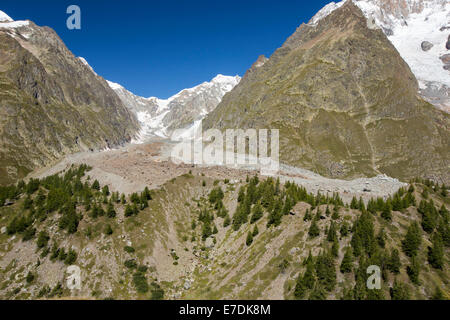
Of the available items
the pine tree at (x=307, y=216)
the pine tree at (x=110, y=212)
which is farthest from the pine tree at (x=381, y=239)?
the pine tree at (x=110, y=212)

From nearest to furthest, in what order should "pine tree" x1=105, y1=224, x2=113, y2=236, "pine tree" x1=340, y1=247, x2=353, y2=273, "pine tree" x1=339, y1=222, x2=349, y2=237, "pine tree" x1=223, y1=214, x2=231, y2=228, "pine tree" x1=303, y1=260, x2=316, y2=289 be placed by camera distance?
"pine tree" x1=303, y1=260, x2=316, y2=289 → "pine tree" x1=340, y1=247, x2=353, y2=273 → "pine tree" x1=339, y1=222, x2=349, y2=237 → "pine tree" x1=105, y1=224, x2=113, y2=236 → "pine tree" x1=223, y1=214, x2=231, y2=228

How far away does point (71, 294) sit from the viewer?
1858 inches

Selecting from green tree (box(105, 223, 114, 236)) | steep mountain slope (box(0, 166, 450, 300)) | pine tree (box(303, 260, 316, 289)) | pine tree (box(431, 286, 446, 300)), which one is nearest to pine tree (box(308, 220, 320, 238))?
steep mountain slope (box(0, 166, 450, 300))

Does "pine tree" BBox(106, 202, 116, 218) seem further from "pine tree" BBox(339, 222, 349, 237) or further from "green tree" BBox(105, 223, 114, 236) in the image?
"pine tree" BBox(339, 222, 349, 237)

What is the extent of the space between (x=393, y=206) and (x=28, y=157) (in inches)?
8364

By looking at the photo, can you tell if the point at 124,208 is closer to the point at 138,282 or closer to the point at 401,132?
the point at 138,282

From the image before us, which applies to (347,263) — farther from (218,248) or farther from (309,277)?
(218,248)

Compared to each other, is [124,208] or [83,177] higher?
[83,177]

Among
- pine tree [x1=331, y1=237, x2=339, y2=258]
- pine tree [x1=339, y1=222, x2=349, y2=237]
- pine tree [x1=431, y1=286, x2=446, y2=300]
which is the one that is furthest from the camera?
pine tree [x1=339, y1=222, x2=349, y2=237]

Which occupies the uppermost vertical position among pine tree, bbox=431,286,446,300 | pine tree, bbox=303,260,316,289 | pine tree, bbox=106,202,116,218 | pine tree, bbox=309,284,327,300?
pine tree, bbox=106,202,116,218

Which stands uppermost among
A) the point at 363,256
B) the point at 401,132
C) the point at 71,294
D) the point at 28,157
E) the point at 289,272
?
the point at 401,132

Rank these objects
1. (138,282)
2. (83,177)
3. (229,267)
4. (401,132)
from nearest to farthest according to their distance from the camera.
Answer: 1. (138,282)
2. (229,267)
3. (83,177)
4. (401,132)
